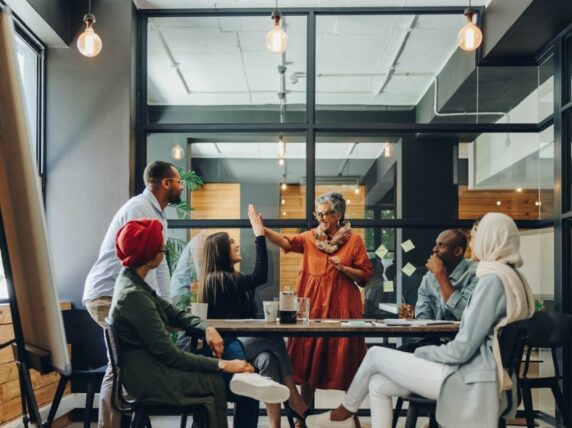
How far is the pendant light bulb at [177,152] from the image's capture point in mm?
5023

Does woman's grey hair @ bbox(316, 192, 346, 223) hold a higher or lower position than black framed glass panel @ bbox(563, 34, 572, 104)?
lower

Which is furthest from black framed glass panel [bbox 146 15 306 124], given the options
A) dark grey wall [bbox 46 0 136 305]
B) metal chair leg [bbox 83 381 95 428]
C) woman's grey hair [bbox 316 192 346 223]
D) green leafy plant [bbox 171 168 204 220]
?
metal chair leg [bbox 83 381 95 428]

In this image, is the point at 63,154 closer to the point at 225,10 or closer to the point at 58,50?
the point at 58,50

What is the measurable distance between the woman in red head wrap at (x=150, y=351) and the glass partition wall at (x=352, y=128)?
2.25m

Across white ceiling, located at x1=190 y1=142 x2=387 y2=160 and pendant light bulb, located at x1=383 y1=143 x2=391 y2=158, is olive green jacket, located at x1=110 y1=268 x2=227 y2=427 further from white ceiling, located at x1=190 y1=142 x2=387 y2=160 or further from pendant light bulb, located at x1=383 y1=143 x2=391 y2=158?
pendant light bulb, located at x1=383 y1=143 x2=391 y2=158

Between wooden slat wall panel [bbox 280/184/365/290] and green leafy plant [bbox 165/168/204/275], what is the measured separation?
0.64 metres

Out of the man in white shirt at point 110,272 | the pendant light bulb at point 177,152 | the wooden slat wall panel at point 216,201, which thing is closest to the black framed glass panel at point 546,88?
the wooden slat wall panel at point 216,201

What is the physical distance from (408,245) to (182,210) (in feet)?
5.47

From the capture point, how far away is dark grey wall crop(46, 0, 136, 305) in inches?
186

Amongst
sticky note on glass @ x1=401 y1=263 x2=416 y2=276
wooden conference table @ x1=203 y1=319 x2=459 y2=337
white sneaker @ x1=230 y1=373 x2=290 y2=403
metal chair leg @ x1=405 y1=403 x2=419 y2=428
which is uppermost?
sticky note on glass @ x1=401 y1=263 x2=416 y2=276

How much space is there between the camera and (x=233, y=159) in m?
4.99

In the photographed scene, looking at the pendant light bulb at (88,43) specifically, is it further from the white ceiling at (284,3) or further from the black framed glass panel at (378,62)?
the black framed glass panel at (378,62)

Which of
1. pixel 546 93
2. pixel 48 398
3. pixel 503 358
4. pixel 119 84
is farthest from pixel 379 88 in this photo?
pixel 48 398

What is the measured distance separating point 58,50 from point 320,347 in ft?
9.20
